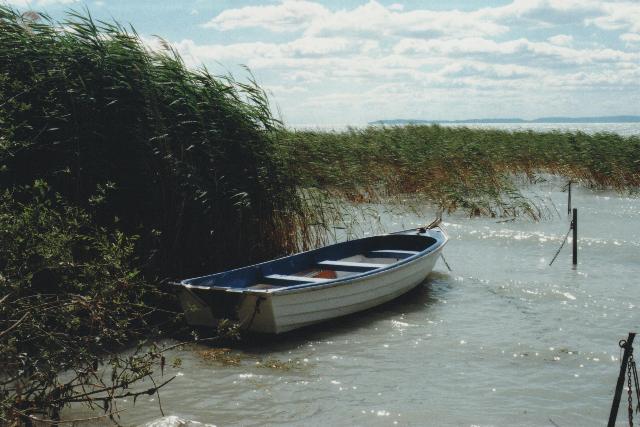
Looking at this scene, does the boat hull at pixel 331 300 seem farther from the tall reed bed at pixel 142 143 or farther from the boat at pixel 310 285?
the tall reed bed at pixel 142 143

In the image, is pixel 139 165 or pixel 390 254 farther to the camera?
pixel 390 254

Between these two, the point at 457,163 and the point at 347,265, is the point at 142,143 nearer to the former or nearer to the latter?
the point at 347,265

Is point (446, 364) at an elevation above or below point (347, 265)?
below

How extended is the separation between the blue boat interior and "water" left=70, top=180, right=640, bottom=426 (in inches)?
27.6

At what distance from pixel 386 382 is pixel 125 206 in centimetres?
391

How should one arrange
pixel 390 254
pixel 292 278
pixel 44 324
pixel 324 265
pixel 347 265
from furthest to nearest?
pixel 390 254
pixel 324 265
pixel 347 265
pixel 292 278
pixel 44 324

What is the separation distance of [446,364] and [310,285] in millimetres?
1794

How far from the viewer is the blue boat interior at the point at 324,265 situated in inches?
324

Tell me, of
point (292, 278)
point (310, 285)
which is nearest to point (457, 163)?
point (292, 278)


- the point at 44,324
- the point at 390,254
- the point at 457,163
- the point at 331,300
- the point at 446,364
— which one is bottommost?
the point at 446,364

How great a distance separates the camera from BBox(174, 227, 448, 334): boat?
7469 millimetres

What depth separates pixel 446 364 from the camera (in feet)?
23.8

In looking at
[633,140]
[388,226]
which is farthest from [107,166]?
[633,140]

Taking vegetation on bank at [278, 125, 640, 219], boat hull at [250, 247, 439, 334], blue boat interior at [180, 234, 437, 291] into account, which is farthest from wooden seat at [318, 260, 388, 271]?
vegetation on bank at [278, 125, 640, 219]
